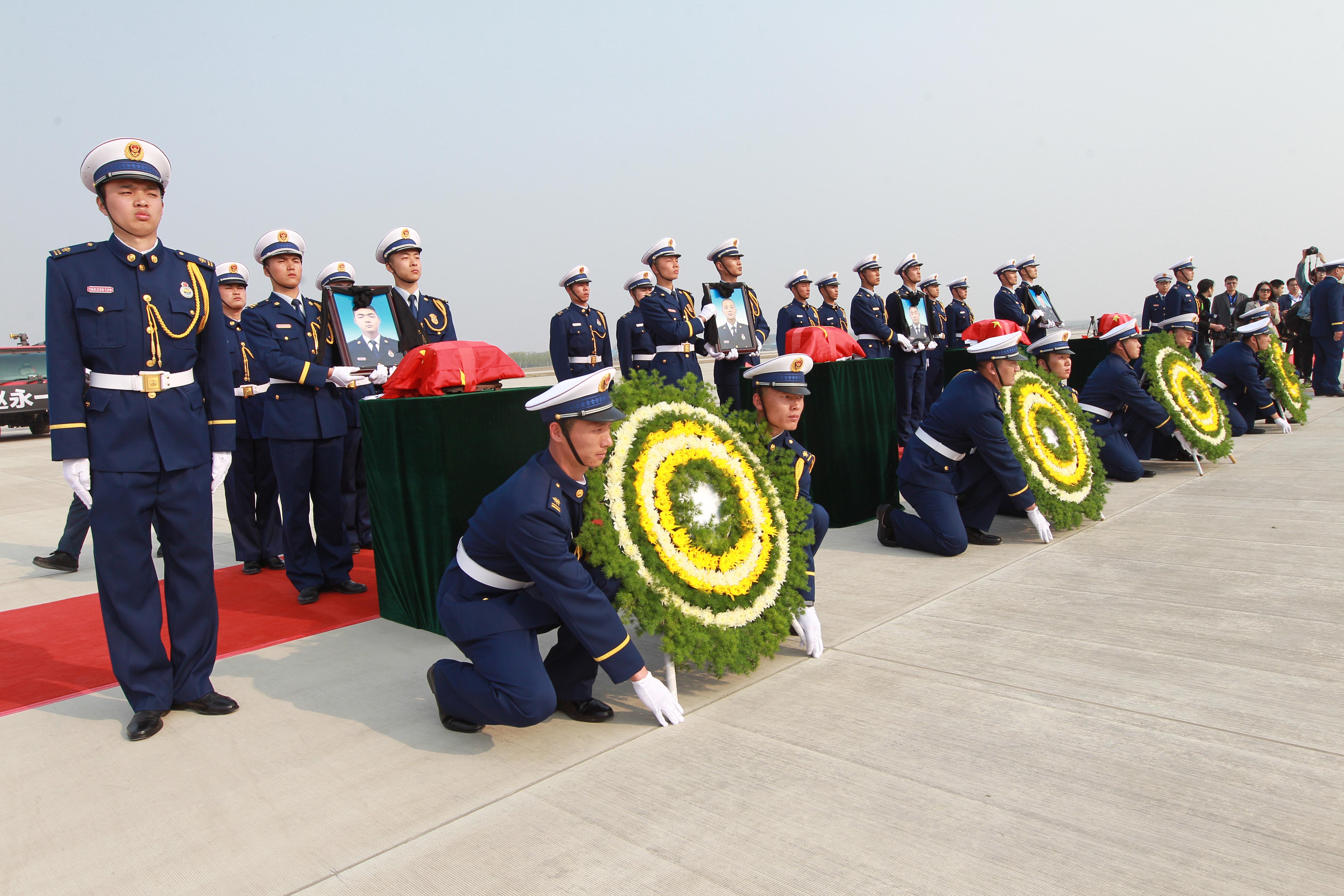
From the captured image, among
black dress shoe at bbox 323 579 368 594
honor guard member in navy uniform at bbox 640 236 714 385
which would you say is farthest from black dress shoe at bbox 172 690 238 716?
honor guard member in navy uniform at bbox 640 236 714 385

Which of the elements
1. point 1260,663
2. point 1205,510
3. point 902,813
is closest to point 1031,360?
point 1205,510

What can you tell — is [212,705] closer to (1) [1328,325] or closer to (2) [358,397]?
(2) [358,397]

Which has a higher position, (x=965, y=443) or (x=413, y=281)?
(x=413, y=281)

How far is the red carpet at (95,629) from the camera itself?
4227 mm

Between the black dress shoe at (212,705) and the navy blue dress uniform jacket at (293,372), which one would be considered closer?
the black dress shoe at (212,705)

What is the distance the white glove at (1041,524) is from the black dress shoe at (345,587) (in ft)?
14.2

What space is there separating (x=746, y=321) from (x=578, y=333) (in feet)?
7.28

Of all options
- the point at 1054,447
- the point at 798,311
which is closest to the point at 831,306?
the point at 798,311

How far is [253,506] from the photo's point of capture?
6703 millimetres

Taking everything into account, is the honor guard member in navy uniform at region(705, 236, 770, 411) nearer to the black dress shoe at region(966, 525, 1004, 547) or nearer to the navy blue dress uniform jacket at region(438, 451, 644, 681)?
the black dress shoe at region(966, 525, 1004, 547)

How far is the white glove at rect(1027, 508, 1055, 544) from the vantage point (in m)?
5.99

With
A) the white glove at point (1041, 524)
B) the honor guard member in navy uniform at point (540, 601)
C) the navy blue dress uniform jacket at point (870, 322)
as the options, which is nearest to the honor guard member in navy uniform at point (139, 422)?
the honor guard member in navy uniform at point (540, 601)

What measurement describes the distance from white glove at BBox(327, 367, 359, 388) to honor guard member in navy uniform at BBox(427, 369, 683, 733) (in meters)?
2.18

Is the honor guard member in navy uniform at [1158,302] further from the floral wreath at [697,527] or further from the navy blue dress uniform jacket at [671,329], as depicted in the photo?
the floral wreath at [697,527]
